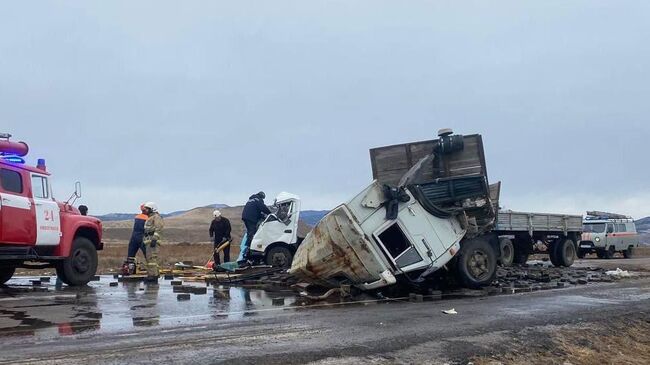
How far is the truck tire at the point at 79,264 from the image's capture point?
1263 centimetres

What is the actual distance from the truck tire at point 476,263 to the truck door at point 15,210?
834 centimetres

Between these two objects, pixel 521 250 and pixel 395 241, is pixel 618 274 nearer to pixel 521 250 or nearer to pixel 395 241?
pixel 521 250

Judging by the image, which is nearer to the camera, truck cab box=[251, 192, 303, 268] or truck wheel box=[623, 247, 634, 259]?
truck cab box=[251, 192, 303, 268]

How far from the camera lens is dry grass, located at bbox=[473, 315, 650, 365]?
6.68 m

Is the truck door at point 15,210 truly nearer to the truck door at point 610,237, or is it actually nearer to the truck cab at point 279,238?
the truck cab at point 279,238

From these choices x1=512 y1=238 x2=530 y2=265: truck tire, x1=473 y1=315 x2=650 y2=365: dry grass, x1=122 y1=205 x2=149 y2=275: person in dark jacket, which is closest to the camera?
x1=473 y1=315 x2=650 y2=365: dry grass

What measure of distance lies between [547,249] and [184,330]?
18.0 metres

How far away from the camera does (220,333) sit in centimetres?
717

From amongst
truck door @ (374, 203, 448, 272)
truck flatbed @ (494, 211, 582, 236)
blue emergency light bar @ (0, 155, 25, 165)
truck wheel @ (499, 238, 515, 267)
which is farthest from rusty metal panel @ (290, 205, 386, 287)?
truck wheel @ (499, 238, 515, 267)

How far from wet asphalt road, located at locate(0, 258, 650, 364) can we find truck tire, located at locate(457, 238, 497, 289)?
92 cm

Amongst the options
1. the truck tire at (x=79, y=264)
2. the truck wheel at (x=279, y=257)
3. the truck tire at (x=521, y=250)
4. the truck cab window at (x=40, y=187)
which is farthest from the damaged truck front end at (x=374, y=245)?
the truck tire at (x=521, y=250)

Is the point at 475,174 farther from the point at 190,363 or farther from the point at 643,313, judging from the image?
the point at 190,363

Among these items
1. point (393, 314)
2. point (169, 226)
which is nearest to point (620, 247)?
point (393, 314)

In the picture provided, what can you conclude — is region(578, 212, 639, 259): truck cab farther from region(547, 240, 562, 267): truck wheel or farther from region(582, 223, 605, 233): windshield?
region(547, 240, 562, 267): truck wheel
